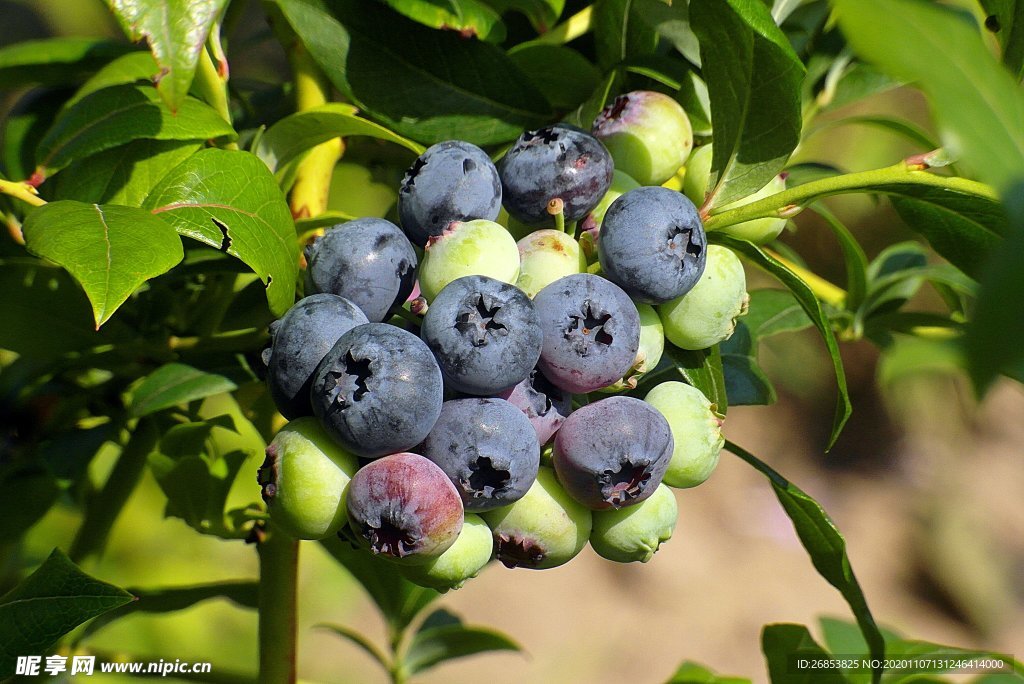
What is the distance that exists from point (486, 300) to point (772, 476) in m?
0.37

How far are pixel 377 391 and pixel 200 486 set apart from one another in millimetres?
419

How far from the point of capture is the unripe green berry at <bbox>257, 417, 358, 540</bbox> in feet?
1.79

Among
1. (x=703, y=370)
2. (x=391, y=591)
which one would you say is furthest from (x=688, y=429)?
(x=391, y=591)

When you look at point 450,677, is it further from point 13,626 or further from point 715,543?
point 13,626

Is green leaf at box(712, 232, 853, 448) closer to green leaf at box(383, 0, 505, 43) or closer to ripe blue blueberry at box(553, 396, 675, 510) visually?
ripe blue blueberry at box(553, 396, 675, 510)

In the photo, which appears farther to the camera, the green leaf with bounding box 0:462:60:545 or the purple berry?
the green leaf with bounding box 0:462:60:545

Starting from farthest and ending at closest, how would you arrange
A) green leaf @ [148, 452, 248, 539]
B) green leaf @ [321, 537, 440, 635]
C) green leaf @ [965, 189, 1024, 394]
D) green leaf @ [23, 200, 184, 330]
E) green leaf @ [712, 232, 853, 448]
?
green leaf @ [321, 537, 440, 635] → green leaf @ [148, 452, 248, 539] → green leaf @ [712, 232, 853, 448] → green leaf @ [23, 200, 184, 330] → green leaf @ [965, 189, 1024, 394]

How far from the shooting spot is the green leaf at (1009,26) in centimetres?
64

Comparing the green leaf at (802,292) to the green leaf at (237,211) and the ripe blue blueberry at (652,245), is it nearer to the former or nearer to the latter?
the ripe blue blueberry at (652,245)

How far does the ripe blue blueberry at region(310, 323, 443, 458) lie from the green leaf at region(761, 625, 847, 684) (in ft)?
1.86

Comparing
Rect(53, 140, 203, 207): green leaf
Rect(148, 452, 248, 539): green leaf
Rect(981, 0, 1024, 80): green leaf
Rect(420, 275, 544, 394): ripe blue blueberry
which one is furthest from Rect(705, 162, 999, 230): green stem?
Rect(148, 452, 248, 539): green leaf

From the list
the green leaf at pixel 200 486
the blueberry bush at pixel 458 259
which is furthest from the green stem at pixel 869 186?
the green leaf at pixel 200 486

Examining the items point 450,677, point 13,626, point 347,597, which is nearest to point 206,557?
point 347,597

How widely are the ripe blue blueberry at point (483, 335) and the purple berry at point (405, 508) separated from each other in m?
0.06
